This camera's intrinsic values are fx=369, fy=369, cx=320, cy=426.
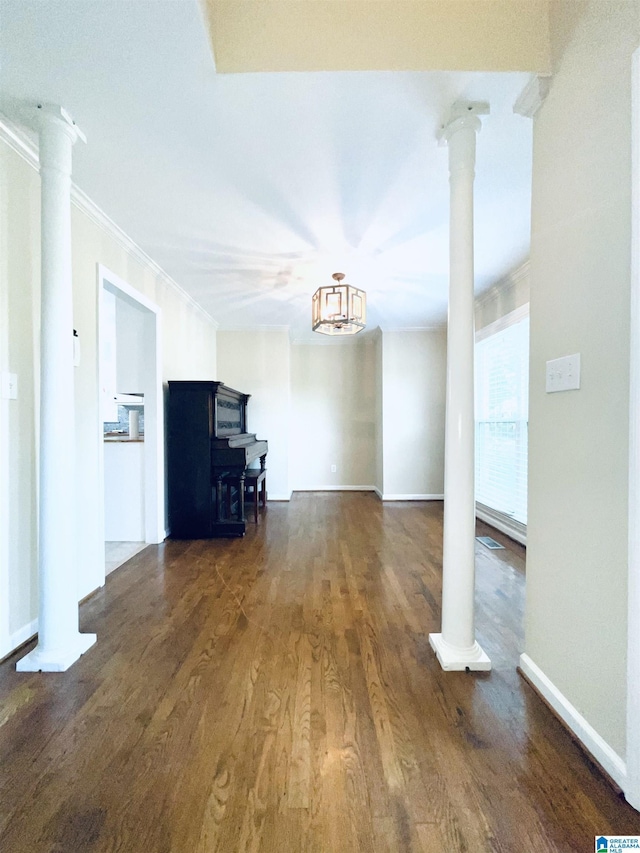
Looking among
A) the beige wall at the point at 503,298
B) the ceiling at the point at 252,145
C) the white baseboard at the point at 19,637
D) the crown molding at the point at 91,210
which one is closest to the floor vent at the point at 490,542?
the beige wall at the point at 503,298

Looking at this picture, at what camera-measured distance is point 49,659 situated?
161 cm

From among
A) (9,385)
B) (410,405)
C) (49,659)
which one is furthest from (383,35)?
(410,405)

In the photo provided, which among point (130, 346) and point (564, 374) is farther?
point (130, 346)

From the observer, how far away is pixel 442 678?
1.53 m

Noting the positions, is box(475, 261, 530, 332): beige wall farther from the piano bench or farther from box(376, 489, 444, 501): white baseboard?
the piano bench

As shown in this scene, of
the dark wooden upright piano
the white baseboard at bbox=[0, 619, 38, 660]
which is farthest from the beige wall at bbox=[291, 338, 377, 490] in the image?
the white baseboard at bbox=[0, 619, 38, 660]

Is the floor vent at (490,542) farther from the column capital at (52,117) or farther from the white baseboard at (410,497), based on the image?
the column capital at (52,117)

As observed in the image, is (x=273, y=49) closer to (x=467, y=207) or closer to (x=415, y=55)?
(x=415, y=55)

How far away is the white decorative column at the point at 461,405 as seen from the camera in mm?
1593

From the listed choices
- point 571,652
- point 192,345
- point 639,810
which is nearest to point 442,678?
point 571,652

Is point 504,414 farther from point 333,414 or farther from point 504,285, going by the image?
point 333,414

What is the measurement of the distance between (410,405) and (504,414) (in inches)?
65.4

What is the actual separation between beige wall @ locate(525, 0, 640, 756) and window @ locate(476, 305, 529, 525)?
1.87 m

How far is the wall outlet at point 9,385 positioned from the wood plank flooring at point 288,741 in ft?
4.03
